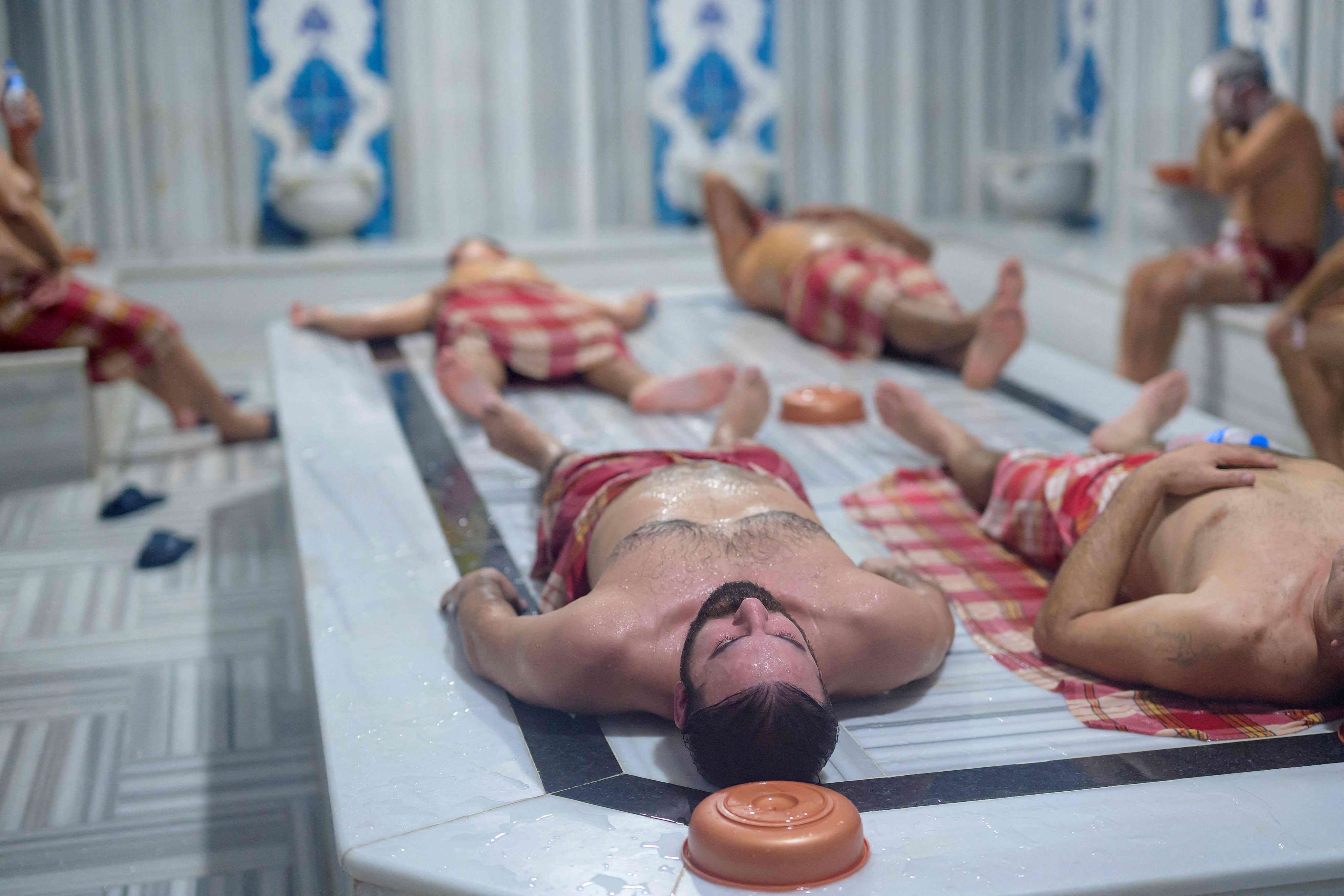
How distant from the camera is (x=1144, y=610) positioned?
1568 millimetres

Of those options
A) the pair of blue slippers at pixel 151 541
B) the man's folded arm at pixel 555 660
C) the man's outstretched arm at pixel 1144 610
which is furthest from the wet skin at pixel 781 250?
the man's folded arm at pixel 555 660

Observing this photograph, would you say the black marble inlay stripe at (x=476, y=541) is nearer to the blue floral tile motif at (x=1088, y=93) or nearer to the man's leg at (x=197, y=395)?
the man's leg at (x=197, y=395)

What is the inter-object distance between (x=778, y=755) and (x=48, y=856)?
1157mm

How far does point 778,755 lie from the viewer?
4.34 ft

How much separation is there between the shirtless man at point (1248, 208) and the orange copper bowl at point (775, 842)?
3134mm

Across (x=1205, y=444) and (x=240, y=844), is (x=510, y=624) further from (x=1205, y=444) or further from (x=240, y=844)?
(x=1205, y=444)

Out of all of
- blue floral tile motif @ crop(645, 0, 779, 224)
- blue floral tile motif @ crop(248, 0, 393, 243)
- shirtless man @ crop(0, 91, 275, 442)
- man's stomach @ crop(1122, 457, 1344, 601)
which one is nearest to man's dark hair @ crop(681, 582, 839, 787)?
man's stomach @ crop(1122, 457, 1344, 601)

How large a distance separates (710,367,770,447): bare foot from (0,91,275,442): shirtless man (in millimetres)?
2032

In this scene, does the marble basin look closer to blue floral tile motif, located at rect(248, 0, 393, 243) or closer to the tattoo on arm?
blue floral tile motif, located at rect(248, 0, 393, 243)

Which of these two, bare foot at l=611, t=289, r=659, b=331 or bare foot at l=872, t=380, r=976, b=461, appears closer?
bare foot at l=872, t=380, r=976, b=461

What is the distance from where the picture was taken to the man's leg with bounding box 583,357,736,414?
114 inches

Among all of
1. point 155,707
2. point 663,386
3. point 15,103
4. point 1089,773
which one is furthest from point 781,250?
point 1089,773

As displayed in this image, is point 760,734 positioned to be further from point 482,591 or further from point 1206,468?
point 1206,468

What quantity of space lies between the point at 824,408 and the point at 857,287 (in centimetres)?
76
